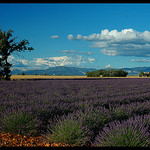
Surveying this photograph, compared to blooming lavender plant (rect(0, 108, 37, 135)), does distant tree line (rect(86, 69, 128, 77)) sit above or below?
above

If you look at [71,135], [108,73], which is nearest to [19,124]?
[71,135]

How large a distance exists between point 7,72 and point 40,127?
1029 inches

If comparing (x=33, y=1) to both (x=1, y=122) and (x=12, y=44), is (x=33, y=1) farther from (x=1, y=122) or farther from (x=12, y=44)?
(x=12, y=44)

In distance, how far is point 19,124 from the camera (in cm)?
449

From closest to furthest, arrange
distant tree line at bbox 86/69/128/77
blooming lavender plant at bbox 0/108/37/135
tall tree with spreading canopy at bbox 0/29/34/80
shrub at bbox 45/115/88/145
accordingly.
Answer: shrub at bbox 45/115/88/145 < blooming lavender plant at bbox 0/108/37/135 < tall tree with spreading canopy at bbox 0/29/34/80 < distant tree line at bbox 86/69/128/77

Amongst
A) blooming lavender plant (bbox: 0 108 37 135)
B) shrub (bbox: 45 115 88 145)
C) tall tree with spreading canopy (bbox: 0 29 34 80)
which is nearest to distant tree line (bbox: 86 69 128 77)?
tall tree with spreading canopy (bbox: 0 29 34 80)

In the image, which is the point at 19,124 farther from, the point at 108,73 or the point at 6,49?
the point at 108,73

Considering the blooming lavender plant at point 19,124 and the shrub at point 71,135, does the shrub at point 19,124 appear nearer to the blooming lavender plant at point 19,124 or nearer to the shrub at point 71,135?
the blooming lavender plant at point 19,124

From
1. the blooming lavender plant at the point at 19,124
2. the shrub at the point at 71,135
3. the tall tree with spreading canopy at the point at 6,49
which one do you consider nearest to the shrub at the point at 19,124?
the blooming lavender plant at the point at 19,124

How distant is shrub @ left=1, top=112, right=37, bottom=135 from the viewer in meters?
4.38

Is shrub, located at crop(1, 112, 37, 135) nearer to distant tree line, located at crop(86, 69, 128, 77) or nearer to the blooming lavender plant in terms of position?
the blooming lavender plant

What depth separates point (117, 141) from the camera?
326 cm

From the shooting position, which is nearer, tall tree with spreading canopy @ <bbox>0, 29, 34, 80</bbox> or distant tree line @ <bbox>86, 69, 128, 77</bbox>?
tall tree with spreading canopy @ <bbox>0, 29, 34, 80</bbox>

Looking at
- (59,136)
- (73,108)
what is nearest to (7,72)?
(73,108)
